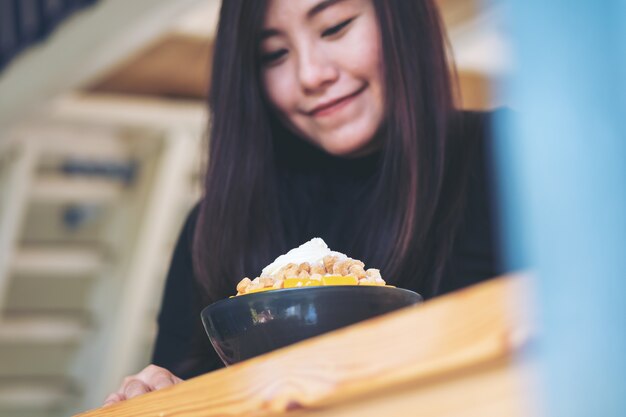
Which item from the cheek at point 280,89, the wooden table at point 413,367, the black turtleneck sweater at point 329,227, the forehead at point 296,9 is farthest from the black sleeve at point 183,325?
the wooden table at point 413,367

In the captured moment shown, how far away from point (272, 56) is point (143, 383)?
0.53 m

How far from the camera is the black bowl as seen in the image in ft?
3.04

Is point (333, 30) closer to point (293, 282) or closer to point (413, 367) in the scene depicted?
point (293, 282)

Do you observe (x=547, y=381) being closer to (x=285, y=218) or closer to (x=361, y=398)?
(x=361, y=398)

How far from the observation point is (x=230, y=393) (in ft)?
2.51

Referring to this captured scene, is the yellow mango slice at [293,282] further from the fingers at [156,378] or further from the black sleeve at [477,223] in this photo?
the black sleeve at [477,223]

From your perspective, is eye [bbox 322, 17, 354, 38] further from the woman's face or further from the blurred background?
the blurred background

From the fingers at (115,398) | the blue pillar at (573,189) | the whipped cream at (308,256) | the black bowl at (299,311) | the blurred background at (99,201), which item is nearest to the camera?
the blue pillar at (573,189)

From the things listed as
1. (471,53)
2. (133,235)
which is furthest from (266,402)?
(133,235)

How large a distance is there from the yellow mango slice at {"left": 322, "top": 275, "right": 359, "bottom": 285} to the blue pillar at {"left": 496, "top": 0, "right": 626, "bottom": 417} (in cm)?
47

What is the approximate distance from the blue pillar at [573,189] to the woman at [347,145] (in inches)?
33.3

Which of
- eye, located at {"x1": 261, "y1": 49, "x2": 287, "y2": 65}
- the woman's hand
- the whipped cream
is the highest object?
eye, located at {"x1": 261, "y1": 49, "x2": 287, "y2": 65}

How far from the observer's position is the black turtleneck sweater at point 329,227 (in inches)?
57.0

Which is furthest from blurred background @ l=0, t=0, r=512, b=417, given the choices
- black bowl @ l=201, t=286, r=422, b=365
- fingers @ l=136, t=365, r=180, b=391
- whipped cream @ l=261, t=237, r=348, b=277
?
black bowl @ l=201, t=286, r=422, b=365
